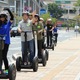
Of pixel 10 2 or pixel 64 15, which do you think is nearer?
pixel 10 2

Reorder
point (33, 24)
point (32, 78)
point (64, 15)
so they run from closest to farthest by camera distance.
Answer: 1. point (32, 78)
2. point (33, 24)
3. point (64, 15)

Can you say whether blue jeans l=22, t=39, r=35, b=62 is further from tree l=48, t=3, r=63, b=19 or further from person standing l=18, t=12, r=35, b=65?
tree l=48, t=3, r=63, b=19

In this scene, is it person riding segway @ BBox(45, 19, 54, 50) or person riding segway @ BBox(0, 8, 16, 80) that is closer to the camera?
person riding segway @ BBox(0, 8, 16, 80)

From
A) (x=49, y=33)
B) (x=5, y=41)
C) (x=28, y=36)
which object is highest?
(x=5, y=41)

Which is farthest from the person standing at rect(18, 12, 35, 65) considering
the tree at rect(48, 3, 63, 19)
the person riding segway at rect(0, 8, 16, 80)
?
the tree at rect(48, 3, 63, 19)

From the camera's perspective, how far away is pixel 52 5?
→ 17462 cm

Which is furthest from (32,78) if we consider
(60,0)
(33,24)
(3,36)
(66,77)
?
(60,0)

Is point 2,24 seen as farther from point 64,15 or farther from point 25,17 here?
point 64,15

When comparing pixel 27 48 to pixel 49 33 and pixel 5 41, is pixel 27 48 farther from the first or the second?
pixel 49 33

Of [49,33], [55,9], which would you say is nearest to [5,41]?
[49,33]

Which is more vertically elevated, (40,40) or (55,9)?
(40,40)

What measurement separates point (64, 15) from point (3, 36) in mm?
175419

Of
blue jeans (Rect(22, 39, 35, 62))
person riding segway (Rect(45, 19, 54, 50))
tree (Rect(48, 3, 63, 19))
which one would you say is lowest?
tree (Rect(48, 3, 63, 19))

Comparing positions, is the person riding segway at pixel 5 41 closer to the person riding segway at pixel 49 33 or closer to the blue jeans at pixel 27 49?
the blue jeans at pixel 27 49
